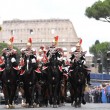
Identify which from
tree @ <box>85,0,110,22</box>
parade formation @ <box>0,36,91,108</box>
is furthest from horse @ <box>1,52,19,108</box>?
tree @ <box>85,0,110,22</box>

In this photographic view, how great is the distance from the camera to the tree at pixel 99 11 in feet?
240

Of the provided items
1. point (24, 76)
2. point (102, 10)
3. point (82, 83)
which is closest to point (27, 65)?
point (24, 76)

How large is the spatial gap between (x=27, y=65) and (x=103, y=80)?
5394cm

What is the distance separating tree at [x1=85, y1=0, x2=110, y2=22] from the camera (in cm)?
7314

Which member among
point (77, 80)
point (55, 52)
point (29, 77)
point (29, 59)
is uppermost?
point (55, 52)

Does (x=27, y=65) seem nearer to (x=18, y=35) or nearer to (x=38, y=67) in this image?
(x=38, y=67)

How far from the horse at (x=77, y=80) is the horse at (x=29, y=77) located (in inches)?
53.0

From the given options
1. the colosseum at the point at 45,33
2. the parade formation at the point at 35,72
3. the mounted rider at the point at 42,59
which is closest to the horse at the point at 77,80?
the parade formation at the point at 35,72

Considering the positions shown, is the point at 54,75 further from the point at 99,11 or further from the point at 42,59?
the point at 99,11

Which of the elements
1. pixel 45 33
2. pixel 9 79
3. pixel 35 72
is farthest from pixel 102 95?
pixel 45 33

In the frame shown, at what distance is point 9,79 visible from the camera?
2162 cm

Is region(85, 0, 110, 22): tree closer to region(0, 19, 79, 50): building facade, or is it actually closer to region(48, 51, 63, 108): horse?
region(48, 51, 63, 108): horse

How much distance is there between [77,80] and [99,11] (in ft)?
174

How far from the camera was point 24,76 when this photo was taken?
71.9ft
